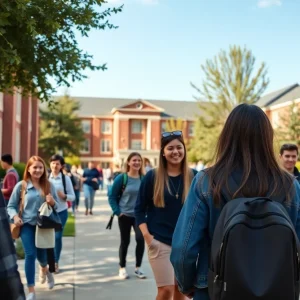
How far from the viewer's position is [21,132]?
34531 mm

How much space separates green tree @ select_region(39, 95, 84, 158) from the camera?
61.5m

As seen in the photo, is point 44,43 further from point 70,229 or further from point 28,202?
point 70,229

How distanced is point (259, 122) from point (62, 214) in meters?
5.84

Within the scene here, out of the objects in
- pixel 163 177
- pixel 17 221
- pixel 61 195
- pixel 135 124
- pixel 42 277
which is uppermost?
pixel 135 124

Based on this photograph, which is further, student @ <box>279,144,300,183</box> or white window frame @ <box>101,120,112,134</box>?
white window frame @ <box>101,120,112,134</box>

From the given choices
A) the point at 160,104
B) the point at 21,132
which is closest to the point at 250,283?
the point at 21,132

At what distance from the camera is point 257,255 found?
7.01ft

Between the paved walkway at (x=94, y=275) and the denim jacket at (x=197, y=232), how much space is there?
3763 millimetres

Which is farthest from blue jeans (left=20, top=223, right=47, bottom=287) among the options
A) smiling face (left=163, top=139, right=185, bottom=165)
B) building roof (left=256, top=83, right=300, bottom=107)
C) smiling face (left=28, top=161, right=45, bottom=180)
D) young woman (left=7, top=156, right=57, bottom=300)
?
building roof (left=256, top=83, right=300, bottom=107)

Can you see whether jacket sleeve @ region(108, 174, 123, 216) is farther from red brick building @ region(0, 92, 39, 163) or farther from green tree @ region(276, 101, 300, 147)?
green tree @ region(276, 101, 300, 147)

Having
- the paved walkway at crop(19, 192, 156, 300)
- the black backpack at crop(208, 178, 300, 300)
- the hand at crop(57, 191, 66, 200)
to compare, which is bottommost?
the paved walkway at crop(19, 192, 156, 300)

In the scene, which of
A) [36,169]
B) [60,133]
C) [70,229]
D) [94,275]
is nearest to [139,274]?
[94,275]

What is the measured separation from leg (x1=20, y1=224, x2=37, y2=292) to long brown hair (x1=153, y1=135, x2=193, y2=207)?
6.92 feet

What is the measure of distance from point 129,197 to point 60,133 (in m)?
56.1
